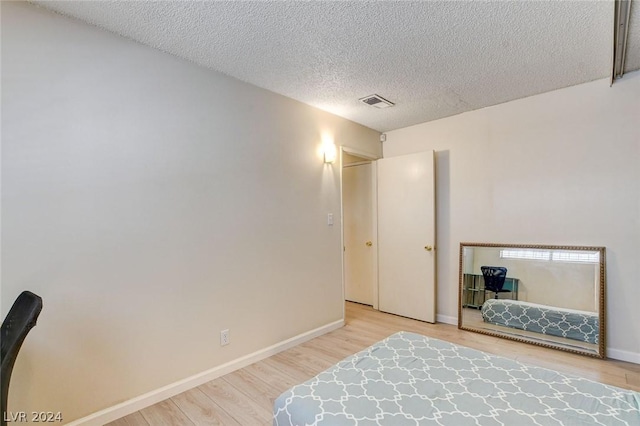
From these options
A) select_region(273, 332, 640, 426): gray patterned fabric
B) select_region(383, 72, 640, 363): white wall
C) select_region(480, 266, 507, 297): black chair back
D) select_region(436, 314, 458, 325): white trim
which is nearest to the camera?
select_region(273, 332, 640, 426): gray patterned fabric

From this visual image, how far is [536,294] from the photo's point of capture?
3.08 meters

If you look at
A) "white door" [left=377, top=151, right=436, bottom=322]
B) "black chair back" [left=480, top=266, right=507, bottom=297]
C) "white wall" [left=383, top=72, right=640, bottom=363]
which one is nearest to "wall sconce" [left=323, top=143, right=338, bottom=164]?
"white door" [left=377, top=151, right=436, bottom=322]

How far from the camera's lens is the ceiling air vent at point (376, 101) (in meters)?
3.08

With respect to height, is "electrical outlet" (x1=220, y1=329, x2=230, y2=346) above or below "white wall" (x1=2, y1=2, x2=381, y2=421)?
below

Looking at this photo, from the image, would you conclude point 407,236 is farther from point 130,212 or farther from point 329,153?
point 130,212

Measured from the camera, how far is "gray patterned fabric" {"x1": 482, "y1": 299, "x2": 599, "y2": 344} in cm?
279

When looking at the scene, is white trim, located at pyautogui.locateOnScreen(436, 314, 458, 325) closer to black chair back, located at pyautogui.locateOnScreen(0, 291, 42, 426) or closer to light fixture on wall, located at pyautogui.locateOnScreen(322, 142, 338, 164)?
light fixture on wall, located at pyautogui.locateOnScreen(322, 142, 338, 164)

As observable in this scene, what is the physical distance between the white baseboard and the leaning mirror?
76.9 inches

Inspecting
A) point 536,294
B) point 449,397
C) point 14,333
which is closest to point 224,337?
point 14,333

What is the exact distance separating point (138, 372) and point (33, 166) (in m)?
1.43

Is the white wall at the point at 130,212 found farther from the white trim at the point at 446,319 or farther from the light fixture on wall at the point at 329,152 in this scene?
the white trim at the point at 446,319

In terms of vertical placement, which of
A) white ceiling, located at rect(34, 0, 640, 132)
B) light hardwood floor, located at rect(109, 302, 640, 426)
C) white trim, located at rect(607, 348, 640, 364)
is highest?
white ceiling, located at rect(34, 0, 640, 132)

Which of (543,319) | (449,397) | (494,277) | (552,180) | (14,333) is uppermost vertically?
(552,180)

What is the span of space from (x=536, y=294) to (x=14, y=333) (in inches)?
151
